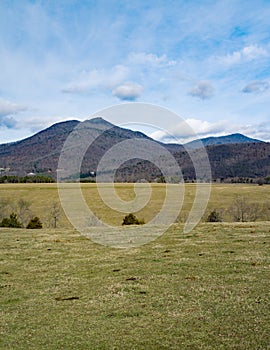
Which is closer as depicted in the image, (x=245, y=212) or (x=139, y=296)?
(x=139, y=296)

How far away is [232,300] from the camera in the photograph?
1120cm

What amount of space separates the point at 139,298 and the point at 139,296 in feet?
0.72

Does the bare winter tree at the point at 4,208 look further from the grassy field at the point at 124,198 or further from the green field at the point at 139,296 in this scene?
the green field at the point at 139,296

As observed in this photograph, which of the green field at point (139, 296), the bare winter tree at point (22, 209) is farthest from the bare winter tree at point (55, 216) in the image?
the green field at point (139, 296)

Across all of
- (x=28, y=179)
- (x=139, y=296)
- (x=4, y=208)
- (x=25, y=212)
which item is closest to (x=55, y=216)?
(x=25, y=212)

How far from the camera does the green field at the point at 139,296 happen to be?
884cm

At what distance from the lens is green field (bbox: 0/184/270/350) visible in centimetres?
884

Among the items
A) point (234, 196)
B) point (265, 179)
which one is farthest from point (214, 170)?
point (234, 196)

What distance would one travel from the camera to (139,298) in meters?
12.2

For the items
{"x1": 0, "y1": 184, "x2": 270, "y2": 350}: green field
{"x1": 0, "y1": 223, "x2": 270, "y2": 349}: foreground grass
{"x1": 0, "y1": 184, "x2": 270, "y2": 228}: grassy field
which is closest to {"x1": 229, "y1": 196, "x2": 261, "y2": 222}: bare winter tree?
{"x1": 0, "y1": 184, "x2": 270, "y2": 228}: grassy field

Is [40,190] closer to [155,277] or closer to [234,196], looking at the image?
[234,196]

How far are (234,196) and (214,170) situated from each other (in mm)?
56314

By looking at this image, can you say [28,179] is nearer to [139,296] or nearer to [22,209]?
[22,209]

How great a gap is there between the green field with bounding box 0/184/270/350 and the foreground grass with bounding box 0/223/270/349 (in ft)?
0.09
